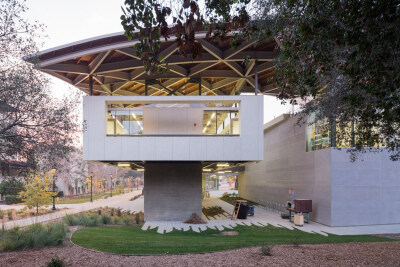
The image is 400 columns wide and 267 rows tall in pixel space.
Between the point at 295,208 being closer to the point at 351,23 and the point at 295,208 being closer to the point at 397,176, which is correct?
the point at 397,176

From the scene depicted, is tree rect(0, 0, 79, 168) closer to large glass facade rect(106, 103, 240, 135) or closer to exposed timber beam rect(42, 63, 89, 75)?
large glass facade rect(106, 103, 240, 135)

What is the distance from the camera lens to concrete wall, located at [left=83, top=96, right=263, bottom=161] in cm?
1636

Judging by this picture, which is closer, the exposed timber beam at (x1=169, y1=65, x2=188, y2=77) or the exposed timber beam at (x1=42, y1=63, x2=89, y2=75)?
the exposed timber beam at (x1=42, y1=63, x2=89, y2=75)

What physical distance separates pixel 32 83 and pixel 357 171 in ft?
57.0

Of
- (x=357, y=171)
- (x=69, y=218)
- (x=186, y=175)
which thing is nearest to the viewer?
(x=69, y=218)

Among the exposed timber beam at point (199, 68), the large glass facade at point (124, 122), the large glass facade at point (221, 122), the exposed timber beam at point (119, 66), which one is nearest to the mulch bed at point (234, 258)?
the large glass facade at point (124, 122)

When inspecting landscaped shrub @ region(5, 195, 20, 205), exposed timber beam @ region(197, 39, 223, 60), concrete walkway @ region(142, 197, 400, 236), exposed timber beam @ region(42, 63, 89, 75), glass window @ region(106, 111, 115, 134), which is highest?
exposed timber beam @ region(197, 39, 223, 60)

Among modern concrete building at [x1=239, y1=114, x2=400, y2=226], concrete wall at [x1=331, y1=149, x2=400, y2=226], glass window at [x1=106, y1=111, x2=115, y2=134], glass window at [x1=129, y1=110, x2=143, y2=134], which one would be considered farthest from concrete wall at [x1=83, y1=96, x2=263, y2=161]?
concrete wall at [x1=331, y1=149, x2=400, y2=226]

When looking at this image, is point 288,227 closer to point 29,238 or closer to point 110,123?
point 110,123

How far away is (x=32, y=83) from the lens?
31.0 ft

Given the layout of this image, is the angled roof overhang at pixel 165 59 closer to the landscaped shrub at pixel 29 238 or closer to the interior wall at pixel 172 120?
the interior wall at pixel 172 120

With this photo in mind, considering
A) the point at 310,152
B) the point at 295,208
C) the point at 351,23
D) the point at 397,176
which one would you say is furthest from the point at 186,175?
the point at 351,23

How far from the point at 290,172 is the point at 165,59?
522 inches

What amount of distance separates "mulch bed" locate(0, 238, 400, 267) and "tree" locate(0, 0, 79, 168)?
297 centimetres
